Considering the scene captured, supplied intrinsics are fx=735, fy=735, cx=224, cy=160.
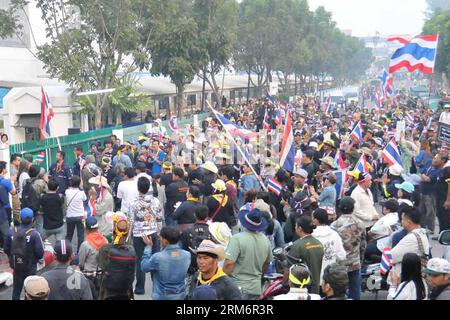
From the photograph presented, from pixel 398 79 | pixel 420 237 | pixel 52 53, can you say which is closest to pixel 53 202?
pixel 420 237

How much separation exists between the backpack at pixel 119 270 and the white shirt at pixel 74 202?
13.8 ft

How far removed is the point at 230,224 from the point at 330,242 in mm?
2673

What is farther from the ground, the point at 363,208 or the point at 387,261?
the point at 363,208

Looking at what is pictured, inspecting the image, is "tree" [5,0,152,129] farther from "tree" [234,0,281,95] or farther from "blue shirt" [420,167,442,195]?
"tree" [234,0,281,95]

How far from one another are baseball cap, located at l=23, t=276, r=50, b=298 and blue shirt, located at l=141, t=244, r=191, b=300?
1.36 metres

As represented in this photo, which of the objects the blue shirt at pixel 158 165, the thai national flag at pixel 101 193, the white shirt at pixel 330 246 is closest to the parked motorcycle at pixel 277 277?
the white shirt at pixel 330 246

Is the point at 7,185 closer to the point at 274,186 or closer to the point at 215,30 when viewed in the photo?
the point at 274,186

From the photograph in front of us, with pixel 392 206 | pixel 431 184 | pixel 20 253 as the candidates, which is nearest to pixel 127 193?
pixel 20 253

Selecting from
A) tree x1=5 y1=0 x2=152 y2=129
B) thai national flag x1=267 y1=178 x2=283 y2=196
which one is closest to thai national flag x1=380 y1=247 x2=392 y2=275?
thai national flag x1=267 y1=178 x2=283 y2=196

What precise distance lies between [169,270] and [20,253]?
2566 millimetres

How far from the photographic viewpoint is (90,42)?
30.2 meters

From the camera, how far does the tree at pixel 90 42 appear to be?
29.1m

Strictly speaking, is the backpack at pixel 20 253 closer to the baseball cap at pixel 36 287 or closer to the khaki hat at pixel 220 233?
the khaki hat at pixel 220 233

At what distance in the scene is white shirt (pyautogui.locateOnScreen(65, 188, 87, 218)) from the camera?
1133cm
